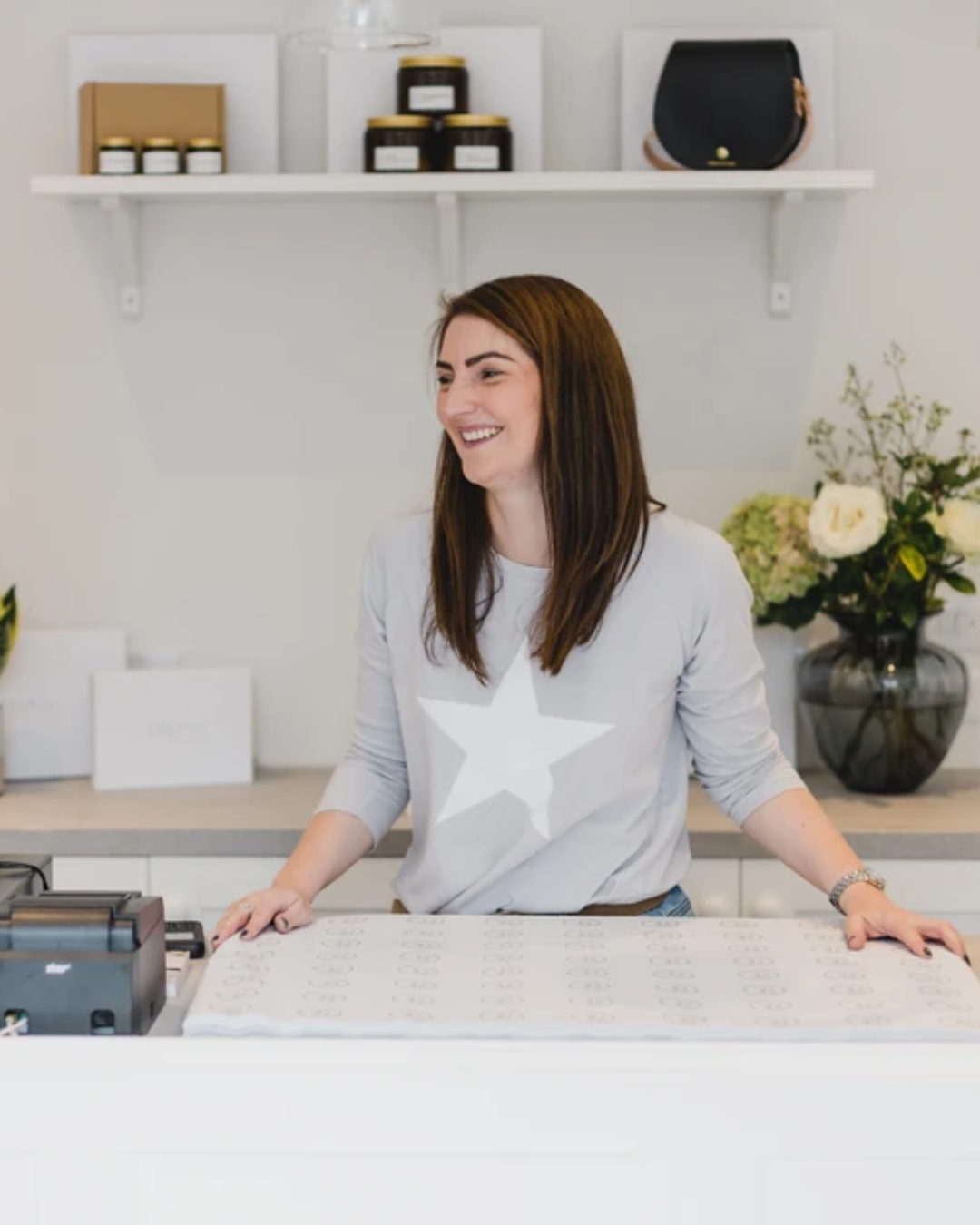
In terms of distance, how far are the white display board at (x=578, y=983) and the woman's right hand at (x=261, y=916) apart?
2 cm

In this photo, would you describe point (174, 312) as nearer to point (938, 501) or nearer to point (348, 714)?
point (348, 714)

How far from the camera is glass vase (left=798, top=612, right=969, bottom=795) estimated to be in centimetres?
257

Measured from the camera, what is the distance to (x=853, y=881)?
1635 mm

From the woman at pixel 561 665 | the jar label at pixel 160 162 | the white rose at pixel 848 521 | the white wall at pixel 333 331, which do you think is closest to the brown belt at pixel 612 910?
the woman at pixel 561 665

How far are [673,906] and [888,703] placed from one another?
0.84 m

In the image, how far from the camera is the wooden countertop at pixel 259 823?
241 centimetres

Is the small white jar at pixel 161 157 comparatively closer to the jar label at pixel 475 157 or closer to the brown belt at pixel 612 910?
the jar label at pixel 475 157

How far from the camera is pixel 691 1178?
1196 millimetres

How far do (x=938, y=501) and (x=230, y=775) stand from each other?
1210 mm

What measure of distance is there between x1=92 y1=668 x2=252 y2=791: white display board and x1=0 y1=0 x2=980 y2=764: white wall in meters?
0.15

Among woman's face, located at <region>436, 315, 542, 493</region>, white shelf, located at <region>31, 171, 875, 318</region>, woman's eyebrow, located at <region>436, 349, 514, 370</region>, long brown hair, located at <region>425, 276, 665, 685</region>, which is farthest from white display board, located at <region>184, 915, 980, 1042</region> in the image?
white shelf, located at <region>31, 171, 875, 318</region>

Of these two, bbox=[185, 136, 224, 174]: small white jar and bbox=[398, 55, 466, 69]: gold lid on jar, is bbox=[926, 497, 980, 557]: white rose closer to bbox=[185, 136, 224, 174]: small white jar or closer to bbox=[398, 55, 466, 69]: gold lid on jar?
bbox=[398, 55, 466, 69]: gold lid on jar

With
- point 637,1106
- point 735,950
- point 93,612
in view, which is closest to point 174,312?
point 93,612

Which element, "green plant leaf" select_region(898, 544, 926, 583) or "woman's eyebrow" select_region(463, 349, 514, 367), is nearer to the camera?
"woman's eyebrow" select_region(463, 349, 514, 367)
